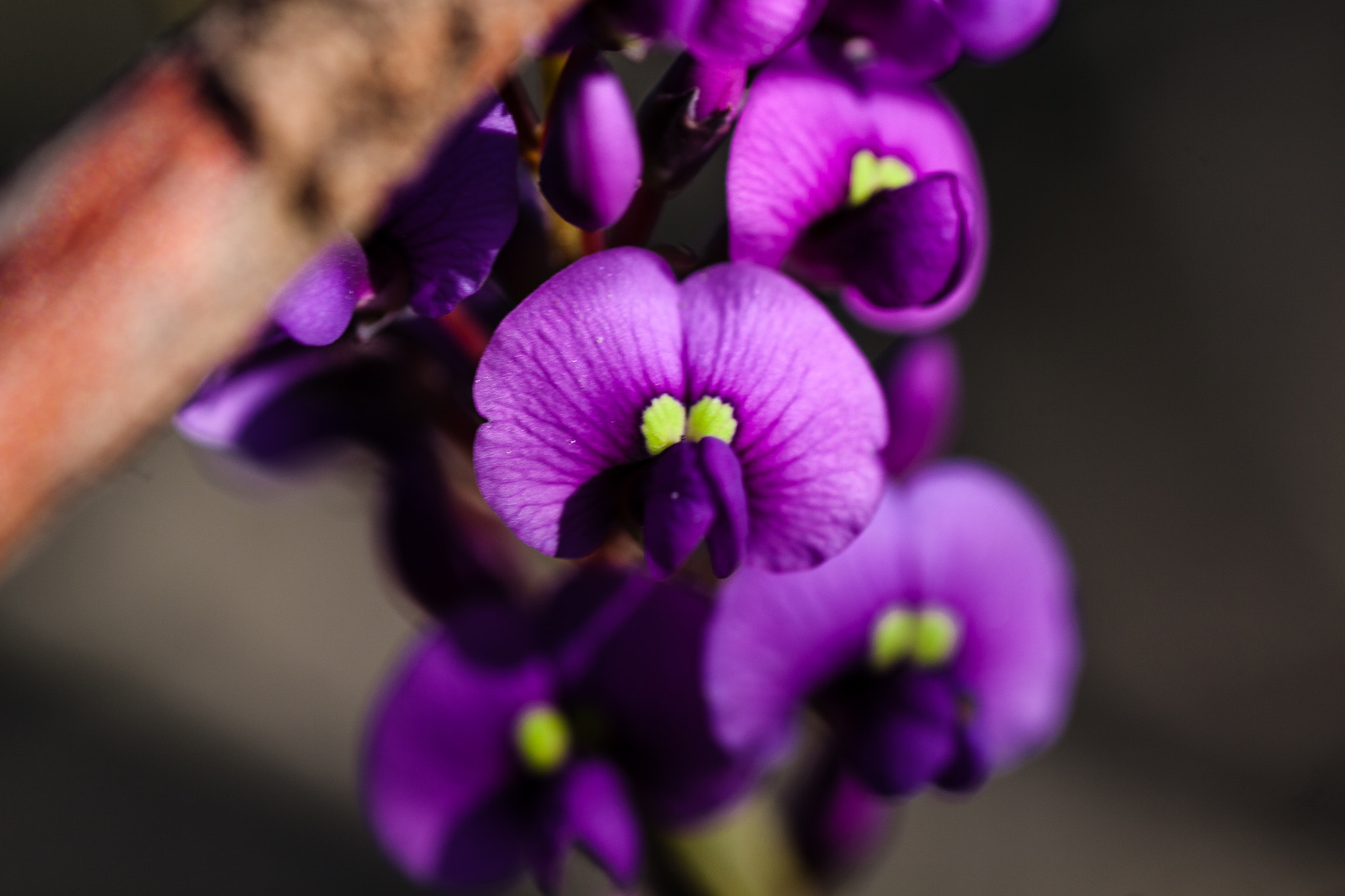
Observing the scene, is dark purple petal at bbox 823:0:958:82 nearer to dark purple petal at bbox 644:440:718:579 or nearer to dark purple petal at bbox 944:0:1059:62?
dark purple petal at bbox 944:0:1059:62

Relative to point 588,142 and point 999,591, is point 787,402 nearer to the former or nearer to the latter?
point 588,142

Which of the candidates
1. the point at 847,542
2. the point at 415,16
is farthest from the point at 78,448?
the point at 847,542

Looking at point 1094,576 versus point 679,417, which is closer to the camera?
point 679,417

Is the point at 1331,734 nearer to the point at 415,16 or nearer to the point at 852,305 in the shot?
the point at 852,305

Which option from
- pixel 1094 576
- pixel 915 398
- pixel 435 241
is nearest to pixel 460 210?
pixel 435 241

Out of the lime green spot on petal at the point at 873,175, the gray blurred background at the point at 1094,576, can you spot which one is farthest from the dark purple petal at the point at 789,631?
the gray blurred background at the point at 1094,576

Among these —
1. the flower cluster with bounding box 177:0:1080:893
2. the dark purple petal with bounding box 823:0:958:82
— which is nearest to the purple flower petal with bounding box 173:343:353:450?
the flower cluster with bounding box 177:0:1080:893
